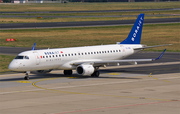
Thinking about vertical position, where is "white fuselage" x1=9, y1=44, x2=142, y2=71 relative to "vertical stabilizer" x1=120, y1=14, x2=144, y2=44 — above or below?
below

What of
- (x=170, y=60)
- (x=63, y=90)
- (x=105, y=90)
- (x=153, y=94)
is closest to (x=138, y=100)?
(x=153, y=94)

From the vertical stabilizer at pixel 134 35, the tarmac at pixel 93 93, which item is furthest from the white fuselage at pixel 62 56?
the tarmac at pixel 93 93

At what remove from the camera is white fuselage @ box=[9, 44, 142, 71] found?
4455cm

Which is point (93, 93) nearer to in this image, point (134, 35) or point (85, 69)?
point (85, 69)

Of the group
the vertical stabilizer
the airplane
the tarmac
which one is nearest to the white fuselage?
the airplane

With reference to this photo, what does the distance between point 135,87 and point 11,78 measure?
17936mm

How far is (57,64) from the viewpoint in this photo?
46.9 metres

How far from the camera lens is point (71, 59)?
4828 centimetres

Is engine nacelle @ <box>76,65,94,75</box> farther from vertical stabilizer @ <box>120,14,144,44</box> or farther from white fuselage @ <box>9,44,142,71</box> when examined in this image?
vertical stabilizer @ <box>120,14,144,44</box>

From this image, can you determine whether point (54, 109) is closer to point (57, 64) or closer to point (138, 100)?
point (138, 100)

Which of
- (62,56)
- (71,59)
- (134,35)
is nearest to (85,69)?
(71,59)

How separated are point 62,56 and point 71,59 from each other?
5.17 ft

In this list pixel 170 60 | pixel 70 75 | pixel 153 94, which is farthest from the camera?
pixel 170 60

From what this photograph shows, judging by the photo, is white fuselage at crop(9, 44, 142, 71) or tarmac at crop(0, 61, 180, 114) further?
white fuselage at crop(9, 44, 142, 71)
